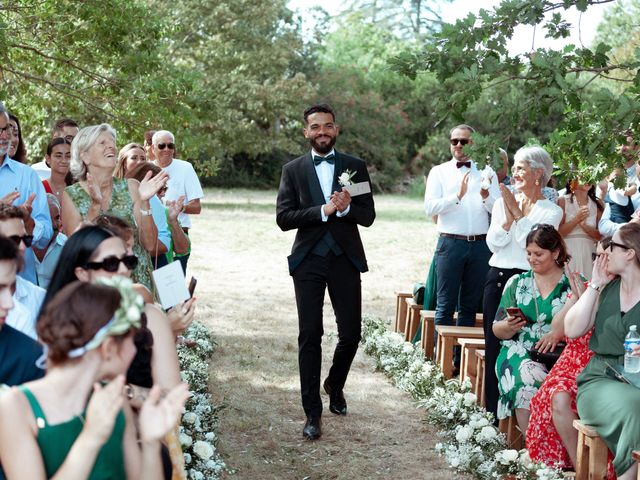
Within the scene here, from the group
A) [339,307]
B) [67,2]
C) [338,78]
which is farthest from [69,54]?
[338,78]

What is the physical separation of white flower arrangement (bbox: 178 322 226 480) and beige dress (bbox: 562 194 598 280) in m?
3.37

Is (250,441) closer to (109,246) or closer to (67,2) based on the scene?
(109,246)

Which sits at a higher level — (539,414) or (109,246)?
(109,246)

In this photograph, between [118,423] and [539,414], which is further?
[539,414]

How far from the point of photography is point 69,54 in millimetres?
10656

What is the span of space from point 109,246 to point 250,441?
131 inches

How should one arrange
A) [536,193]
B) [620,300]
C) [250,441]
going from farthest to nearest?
1. [536,193]
2. [250,441]
3. [620,300]

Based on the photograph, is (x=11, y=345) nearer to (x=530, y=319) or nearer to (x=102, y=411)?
(x=102, y=411)

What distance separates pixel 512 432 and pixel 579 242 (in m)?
2.68

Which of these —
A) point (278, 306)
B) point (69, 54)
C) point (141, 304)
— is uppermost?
point (69, 54)

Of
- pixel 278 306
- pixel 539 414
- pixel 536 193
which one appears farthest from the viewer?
pixel 278 306

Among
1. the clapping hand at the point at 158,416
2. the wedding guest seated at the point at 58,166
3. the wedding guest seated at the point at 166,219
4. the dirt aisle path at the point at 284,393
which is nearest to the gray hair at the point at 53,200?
the wedding guest seated at the point at 58,166

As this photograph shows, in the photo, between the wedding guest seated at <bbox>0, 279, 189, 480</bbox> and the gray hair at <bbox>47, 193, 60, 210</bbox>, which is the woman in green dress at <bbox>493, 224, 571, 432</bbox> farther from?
the wedding guest seated at <bbox>0, 279, 189, 480</bbox>

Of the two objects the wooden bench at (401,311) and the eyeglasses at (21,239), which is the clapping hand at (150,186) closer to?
the eyeglasses at (21,239)
